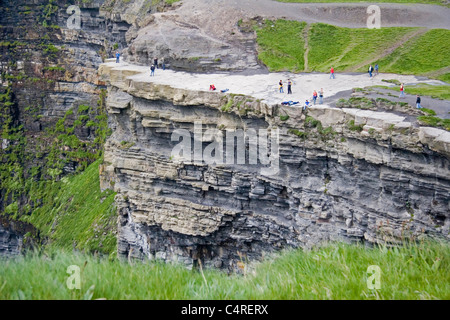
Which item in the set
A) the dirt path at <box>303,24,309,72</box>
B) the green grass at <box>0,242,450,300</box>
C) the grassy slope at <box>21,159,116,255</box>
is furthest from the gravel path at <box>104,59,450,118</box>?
the green grass at <box>0,242,450,300</box>

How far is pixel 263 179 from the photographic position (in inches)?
1051

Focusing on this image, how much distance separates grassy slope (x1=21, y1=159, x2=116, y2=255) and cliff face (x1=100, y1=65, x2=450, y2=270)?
6349mm

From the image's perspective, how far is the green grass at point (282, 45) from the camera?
3350cm

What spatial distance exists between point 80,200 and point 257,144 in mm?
24923

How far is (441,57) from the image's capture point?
3084 centimetres

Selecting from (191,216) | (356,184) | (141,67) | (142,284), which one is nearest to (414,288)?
(142,284)

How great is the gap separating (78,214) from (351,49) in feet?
84.9

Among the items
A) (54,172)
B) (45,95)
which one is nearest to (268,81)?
(54,172)

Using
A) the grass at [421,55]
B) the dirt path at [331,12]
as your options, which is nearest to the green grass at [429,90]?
the grass at [421,55]

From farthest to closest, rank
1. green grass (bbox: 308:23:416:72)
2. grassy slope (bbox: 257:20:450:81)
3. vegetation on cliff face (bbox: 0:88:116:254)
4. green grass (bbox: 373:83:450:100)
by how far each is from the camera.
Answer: vegetation on cliff face (bbox: 0:88:116:254) < green grass (bbox: 308:23:416:72) < grassy slope (bbox: 257:20:450:81) < green grass (bbox: 373:83:450:100)

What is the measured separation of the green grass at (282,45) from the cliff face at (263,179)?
7.86 m

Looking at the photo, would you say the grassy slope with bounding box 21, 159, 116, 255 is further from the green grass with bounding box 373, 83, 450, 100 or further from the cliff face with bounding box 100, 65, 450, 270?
the green grass with bounding box 373, 83, 450, 100

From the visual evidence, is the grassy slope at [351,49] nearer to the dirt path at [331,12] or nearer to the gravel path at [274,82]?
the gravel path at [274,82]

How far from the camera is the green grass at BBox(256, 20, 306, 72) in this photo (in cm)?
3350
